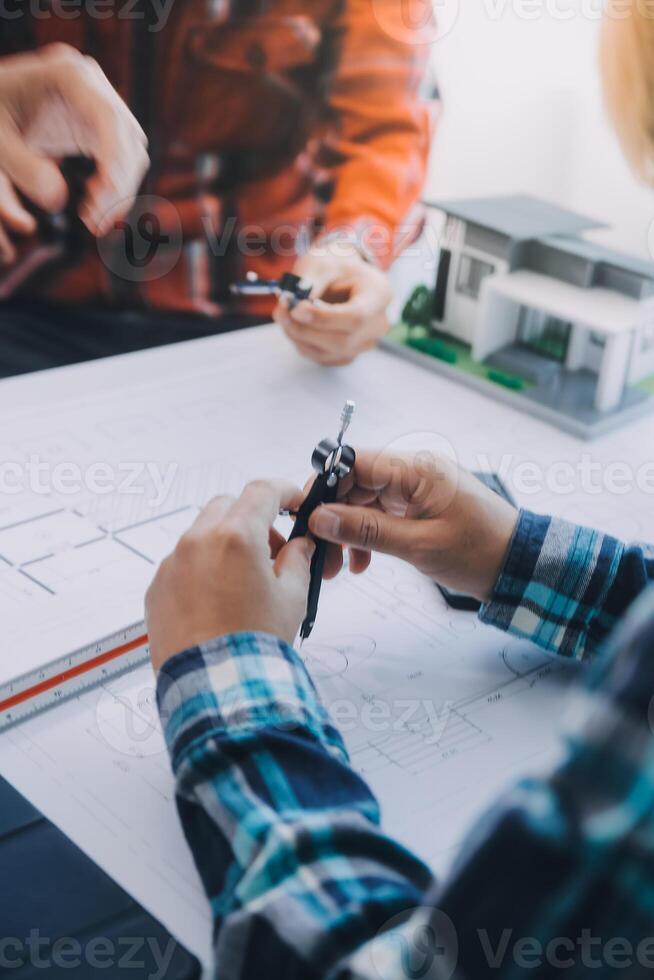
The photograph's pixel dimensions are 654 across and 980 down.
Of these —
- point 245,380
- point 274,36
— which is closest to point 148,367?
point 245,380

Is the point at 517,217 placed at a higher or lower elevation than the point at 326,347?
higher

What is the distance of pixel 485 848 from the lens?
1.07 feet

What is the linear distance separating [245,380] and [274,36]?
474 millimetres

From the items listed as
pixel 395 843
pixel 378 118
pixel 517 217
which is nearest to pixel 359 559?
pixel 395 843

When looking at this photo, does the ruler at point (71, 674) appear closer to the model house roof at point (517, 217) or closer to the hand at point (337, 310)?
the hand at point (337, 310)

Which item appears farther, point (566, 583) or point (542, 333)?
point (542, 333)

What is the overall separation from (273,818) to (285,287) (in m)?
0.78

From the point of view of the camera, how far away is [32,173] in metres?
1.07

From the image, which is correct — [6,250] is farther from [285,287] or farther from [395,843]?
[395,843]

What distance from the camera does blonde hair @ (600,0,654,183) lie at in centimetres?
147

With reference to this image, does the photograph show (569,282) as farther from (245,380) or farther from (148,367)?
(148,367)

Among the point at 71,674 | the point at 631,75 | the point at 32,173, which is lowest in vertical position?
the point at 71,674

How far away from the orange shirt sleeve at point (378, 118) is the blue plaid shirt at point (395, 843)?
2.80 feet

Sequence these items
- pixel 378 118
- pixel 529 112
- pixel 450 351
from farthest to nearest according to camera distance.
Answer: pixel 529 112
pixel 378 118
pixel 450 351
